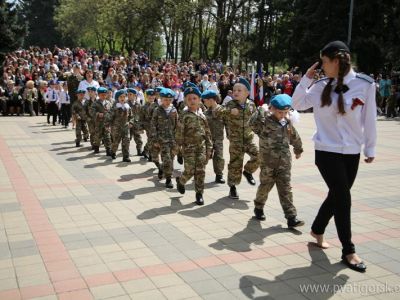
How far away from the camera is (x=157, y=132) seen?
9.12 metres

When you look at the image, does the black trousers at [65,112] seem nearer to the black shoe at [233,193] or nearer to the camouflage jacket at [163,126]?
the camouflage jacket at [163,126]

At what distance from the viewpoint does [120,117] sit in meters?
11.4

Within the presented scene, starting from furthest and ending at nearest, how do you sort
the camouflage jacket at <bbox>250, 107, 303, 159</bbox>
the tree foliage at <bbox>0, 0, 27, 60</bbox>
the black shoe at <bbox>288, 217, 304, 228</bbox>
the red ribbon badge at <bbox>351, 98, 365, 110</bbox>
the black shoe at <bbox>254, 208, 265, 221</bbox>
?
1. the tree foliage at <bbox>0, 0, 27, 60</bbox>
2. the black shoe at <bbox>254, 208, 265, 221</bbox>
3. the camouflage jacket at <bbox>250, 107, 303, 159</bbox>
4. the black shoe at <bbox>288, 217, 304, 228</bbox>
5. the red ribbon badge at <bbox>351, 98, 365, 110</bbox>

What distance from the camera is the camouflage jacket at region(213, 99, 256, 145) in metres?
7.93

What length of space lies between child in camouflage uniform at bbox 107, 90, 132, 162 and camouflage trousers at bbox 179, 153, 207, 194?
13.0 ft

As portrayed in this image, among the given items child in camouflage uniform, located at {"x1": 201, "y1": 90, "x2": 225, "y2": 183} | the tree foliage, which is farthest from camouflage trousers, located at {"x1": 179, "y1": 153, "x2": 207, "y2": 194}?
the tree foliage

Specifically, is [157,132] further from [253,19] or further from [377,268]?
[253,19]

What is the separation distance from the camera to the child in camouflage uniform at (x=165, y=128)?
8.85m

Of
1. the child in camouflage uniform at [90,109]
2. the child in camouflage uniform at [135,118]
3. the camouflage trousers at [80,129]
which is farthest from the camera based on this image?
the camouflage trousers at [80,129]

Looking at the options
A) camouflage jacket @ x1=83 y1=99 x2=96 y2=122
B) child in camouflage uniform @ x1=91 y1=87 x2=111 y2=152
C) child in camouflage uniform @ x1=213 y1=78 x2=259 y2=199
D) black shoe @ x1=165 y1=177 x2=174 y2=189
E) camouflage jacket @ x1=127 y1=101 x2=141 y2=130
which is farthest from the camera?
camouflage jacket @ x1=83 y1=99 x2=96 y2=122

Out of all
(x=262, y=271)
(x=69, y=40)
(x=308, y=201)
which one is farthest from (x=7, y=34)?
(x=69, y=40)

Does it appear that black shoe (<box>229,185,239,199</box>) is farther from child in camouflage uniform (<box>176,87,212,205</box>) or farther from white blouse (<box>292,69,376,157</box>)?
white blouse (<box>292,69,376,157</box>)

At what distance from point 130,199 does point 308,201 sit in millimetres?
2939

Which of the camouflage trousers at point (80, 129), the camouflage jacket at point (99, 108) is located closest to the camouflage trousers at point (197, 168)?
the camouflage jacket at point (99, 108)
